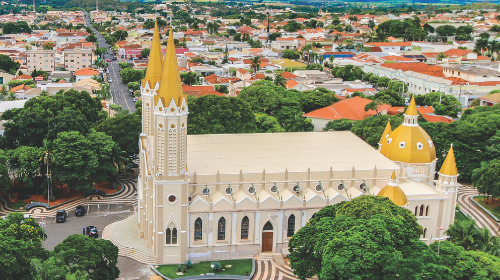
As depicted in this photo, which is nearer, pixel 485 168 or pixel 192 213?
pixel 192 213

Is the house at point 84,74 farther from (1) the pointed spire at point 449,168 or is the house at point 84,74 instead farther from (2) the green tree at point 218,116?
(1) the pointed spire at point 449,168

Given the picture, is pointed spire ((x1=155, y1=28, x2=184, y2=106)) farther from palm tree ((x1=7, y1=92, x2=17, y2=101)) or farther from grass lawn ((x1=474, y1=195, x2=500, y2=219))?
palm tree ((x1=7, y1=92, x2=17, y2=101))

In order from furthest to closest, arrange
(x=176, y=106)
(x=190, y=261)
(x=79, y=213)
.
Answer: (x=79, y=213), (x=190, y=261), (x=176, y=106)

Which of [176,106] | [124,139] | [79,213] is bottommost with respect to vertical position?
[79,213]

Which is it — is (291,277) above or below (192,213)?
below

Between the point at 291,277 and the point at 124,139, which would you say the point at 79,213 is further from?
the point at 291,277

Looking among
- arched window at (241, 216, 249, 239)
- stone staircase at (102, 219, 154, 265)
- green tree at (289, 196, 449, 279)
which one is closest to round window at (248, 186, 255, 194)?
arched window at (241, 216, 249, 239)

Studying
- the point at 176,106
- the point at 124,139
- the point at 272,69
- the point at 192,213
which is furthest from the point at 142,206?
the point at 272,69
